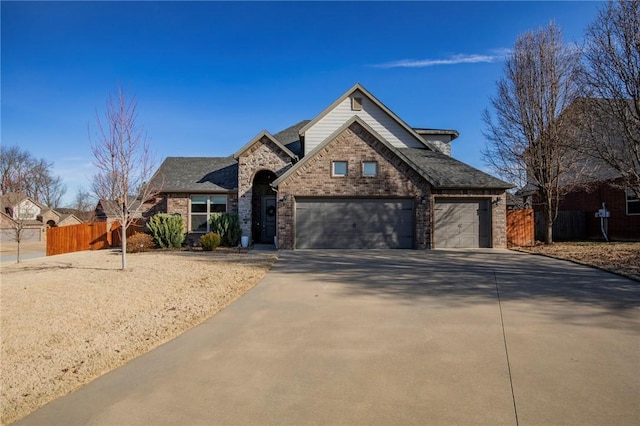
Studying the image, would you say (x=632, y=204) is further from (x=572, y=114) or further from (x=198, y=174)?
(x=198, y=174)

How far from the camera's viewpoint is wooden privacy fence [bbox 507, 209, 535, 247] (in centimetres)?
2027

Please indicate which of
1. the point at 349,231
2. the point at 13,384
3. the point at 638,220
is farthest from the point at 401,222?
the point at 13,384

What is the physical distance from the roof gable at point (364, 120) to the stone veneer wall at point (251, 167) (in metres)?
2.23

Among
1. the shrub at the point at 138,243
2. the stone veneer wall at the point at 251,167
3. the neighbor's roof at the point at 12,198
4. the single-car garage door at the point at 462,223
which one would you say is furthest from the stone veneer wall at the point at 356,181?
the neighbor's roof at the point at 12,198

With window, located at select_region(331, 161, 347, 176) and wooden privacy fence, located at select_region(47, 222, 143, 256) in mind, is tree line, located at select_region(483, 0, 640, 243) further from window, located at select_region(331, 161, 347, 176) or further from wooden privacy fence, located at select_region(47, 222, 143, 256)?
wooden privacy fence, located at select_region(47, 222, 143, 256)

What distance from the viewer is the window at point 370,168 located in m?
18.2

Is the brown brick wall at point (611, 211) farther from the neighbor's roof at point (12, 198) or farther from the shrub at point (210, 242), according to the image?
the neighbor's roof at point (12, 198)

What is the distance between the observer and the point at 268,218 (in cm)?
2172

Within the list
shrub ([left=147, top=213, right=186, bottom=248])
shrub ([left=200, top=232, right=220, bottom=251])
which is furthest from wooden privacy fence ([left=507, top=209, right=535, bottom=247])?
shrub ([left=147, top=213, right=186, bottom=248])

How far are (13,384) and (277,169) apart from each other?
16836mm

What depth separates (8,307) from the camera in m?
7.24

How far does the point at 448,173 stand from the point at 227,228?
11602mm

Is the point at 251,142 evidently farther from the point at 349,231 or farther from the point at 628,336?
the point at 628,336

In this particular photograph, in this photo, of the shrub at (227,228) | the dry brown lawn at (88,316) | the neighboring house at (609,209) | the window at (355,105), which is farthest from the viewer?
the window at (355,105)
